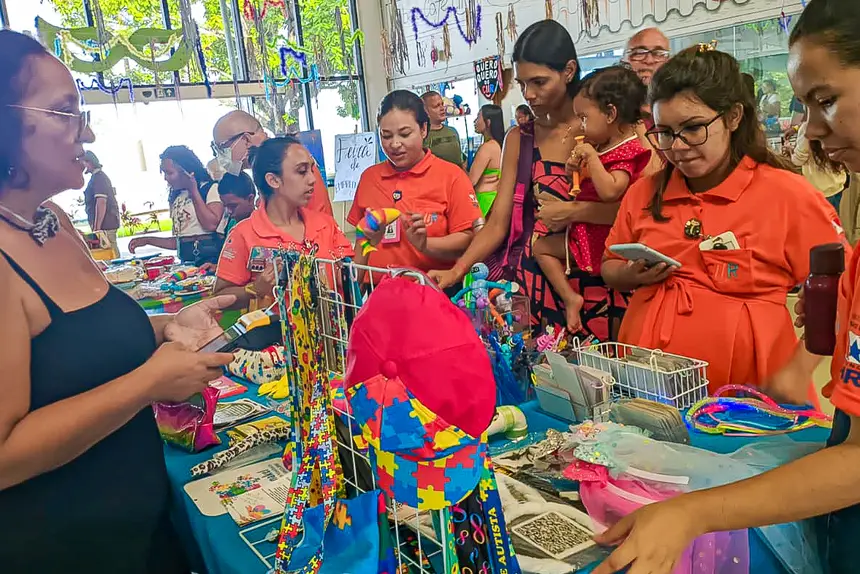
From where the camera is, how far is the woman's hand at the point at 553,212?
7.18 feet

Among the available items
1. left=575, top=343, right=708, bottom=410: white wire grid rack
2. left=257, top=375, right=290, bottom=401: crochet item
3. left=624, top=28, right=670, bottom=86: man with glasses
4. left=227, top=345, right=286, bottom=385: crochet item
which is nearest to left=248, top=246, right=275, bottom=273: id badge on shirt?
left=227, top=345, right=286, bottom=385: crochet item

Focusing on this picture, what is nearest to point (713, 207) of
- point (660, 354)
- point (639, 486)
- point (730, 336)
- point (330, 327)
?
point (730, 336)

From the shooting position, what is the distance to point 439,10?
6.84 m

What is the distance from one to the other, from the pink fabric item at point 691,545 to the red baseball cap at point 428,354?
38cm

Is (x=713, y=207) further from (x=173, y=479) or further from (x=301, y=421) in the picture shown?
(x=173, y=479)

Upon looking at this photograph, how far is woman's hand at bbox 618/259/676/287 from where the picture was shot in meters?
1.72

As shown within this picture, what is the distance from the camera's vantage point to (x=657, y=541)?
2.56 feet

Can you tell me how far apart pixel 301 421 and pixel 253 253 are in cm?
140

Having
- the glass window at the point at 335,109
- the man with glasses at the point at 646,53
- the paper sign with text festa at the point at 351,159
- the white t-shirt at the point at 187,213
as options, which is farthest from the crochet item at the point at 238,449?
the glass window at the point at 335,109

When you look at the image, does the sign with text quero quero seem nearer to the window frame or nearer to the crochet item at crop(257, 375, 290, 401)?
the window frame

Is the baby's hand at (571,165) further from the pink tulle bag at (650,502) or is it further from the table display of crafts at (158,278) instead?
the table display of crafts at (158,278)

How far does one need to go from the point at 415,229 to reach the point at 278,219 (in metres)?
0.65

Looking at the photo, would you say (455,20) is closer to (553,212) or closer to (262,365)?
(553,212)

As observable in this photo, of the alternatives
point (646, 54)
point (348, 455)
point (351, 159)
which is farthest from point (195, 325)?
point (351, 159)
